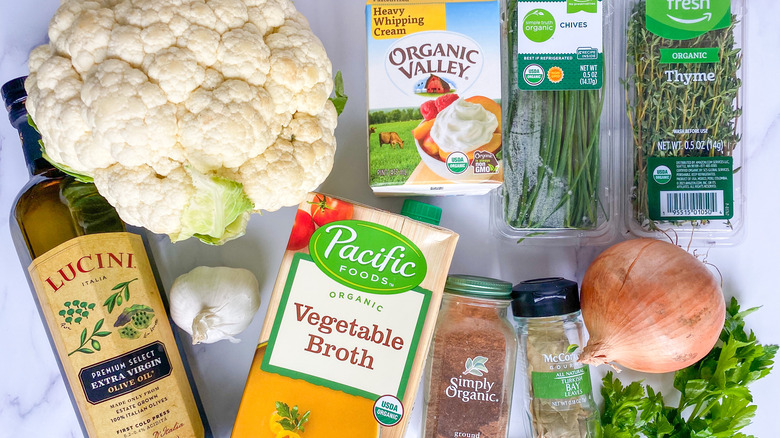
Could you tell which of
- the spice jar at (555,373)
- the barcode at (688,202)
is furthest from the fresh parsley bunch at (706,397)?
the barcode at (688,202)

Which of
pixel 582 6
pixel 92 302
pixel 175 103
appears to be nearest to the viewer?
pixel 175 103

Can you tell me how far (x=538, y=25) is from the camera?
0.89 meters

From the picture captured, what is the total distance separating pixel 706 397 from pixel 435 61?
77 cm

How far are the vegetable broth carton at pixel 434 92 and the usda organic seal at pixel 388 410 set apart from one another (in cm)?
34

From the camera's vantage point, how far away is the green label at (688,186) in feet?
3.03

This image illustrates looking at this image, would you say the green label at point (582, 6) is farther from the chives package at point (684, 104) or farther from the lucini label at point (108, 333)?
the lucini label at point (108, 333)

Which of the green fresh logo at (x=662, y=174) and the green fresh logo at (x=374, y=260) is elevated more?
the green fresh logo at (x=662, y=174)

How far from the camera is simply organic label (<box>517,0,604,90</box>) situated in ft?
2.90

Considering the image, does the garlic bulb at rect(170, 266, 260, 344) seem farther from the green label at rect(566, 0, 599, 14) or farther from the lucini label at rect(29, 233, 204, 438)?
the green label at rect(566, 0, 599, 14)

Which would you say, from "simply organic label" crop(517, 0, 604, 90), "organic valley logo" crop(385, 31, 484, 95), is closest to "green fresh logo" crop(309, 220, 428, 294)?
"organic valley logo" crop(385, 31, 484, 95)

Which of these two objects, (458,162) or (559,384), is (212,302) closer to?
(458,162)

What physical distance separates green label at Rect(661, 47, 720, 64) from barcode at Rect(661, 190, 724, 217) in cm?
24

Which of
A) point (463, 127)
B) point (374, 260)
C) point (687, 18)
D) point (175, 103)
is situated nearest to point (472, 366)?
point (374, 260)

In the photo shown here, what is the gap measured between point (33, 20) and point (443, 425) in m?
1.03
